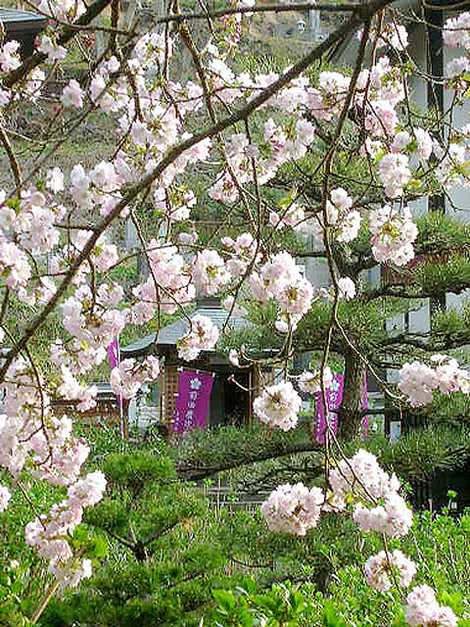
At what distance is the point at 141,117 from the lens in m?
2.00

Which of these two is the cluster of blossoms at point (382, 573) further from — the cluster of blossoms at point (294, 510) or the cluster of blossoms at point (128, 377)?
the cluster of blossoms at point (128, 377)

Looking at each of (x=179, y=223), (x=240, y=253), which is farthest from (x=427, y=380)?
(x=179, y=223)

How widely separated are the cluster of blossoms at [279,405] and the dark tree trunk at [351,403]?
3.17 m

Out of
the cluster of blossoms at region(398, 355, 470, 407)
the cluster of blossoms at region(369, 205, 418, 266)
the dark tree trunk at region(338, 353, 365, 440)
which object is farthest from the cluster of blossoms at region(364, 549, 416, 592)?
the dark tree trunk at region(338, 353, 365, 440)

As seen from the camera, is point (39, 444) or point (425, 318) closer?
point (39, 444)

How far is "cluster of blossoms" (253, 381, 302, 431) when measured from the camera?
1783 millimetres

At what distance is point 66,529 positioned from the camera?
6.57ft

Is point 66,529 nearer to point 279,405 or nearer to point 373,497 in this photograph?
point 279,405

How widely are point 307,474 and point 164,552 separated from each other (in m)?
1.89

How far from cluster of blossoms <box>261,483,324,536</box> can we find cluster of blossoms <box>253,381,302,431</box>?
0.48ft

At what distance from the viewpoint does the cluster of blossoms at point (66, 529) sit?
1978 millimetres

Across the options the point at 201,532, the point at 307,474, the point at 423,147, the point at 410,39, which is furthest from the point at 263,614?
the point at 410,39

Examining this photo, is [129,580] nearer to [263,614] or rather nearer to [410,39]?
[263,614]

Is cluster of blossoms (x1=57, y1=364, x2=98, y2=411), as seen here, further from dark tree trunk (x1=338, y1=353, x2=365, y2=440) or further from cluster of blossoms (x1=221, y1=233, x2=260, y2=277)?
dark tree trunk (x1=338, y1=353, x2=365, y2=440)
